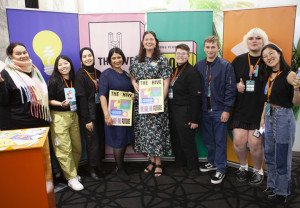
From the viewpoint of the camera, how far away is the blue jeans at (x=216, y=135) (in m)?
3.03

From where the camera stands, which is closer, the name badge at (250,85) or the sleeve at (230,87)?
the name badge at (250,85)

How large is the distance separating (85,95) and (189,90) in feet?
4.40

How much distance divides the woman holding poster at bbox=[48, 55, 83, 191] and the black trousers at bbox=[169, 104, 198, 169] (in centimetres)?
133

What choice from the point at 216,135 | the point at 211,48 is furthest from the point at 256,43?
the point at 216,135

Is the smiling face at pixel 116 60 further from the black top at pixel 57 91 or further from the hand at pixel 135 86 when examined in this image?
the black top at pixel 57 91

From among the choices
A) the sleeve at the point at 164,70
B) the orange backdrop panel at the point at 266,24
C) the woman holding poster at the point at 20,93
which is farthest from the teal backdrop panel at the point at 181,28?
the woman holding poster at the point at 20,93

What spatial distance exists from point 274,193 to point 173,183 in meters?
1.18

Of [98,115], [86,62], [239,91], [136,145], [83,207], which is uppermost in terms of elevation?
[86,62]

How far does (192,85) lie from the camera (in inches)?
117

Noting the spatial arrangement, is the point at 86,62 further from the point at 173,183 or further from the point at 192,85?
the point at 173,183

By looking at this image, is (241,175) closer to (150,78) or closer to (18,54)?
(150,78)

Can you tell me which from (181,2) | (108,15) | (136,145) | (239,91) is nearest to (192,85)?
(239,91)

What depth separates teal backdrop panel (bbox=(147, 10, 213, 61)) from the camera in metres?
3.37

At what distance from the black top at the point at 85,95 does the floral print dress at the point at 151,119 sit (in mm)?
554
